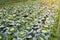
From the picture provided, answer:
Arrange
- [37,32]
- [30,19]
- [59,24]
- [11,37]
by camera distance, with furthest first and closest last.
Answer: [59,24]
[30,19]
[37,32]
[11,37]

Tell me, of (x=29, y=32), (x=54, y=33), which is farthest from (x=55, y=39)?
(x=29, y=32)

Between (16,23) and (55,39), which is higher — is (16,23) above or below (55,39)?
above

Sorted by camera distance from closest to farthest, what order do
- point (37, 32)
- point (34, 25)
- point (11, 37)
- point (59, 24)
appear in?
point (11, 37) → point (37, 32) → point (34, 25) → point (59, 24)

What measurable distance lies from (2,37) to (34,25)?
78 cm

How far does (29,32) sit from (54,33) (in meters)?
0.66

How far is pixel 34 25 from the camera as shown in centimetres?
318

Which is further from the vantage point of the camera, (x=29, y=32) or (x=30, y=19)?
(x=30, y=19)

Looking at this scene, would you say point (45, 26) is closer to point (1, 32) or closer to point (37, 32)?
point (37, 32)

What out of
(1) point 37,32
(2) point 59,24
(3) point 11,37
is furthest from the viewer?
(2) point 59,24

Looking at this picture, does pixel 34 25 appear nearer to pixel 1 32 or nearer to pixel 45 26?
pixel 45 26

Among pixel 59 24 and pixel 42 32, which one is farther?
pixel 59 24

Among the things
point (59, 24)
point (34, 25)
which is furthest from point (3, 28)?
point (59, 24)

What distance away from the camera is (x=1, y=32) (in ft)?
9.32

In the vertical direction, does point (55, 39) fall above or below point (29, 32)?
below
